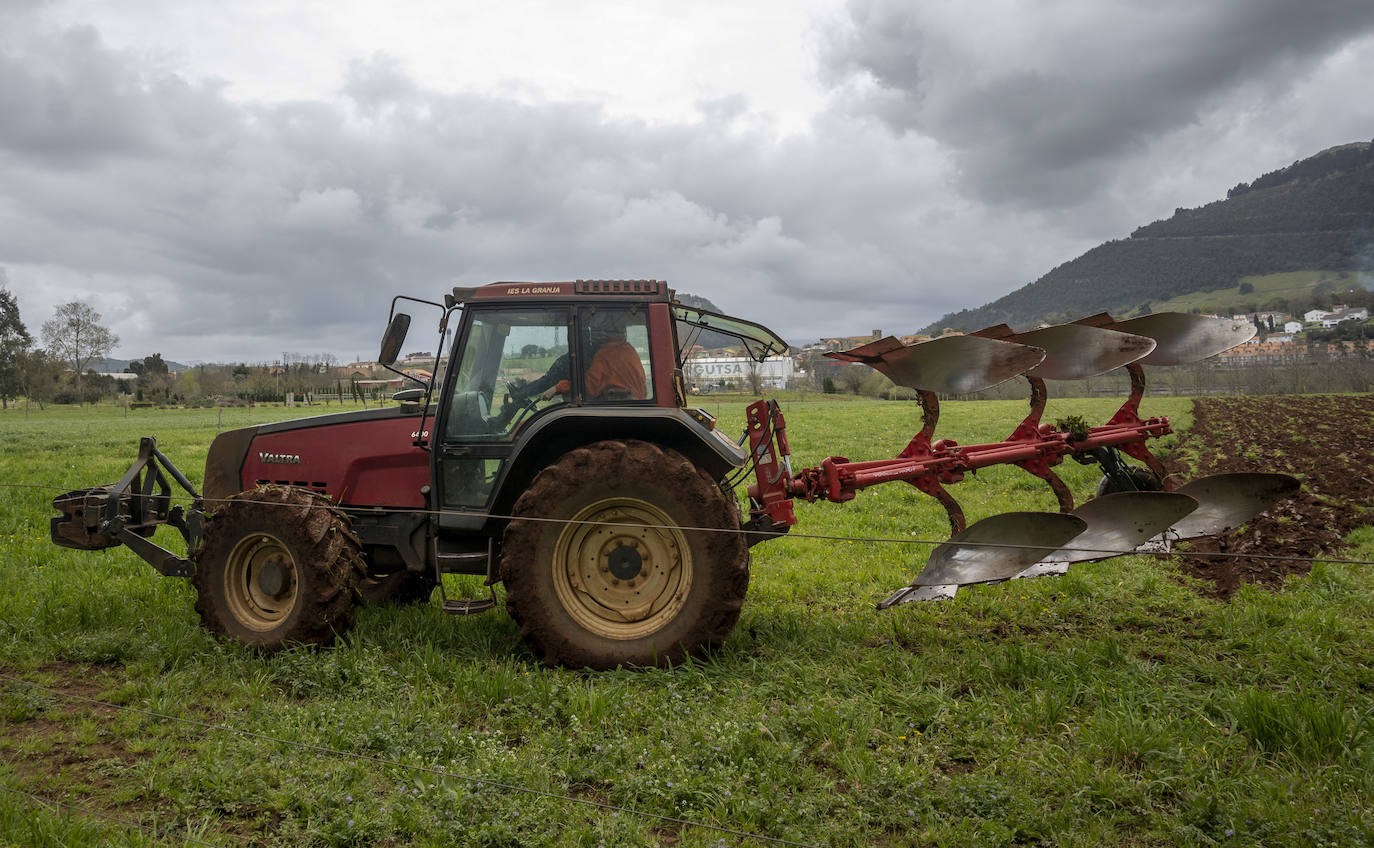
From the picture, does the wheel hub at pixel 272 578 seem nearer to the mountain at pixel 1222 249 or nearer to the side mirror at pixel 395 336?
the side mirror at pixel 395 336

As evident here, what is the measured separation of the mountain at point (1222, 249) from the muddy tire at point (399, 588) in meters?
95.0

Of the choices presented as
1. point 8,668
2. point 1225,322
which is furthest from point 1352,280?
point 8,668

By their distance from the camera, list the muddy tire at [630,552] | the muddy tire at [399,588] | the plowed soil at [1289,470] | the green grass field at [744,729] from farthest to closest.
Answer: the plowed soil at [1289,470] < the muddy tire at [399,588] < the muddy tire at [630,552] < the green grass field at [744,729]

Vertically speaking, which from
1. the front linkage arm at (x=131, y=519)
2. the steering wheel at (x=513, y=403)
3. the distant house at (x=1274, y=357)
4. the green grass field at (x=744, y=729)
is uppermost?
the distant house at (x=1274, y=357)

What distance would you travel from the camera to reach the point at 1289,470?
39.6ft

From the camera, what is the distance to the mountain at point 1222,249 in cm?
10181

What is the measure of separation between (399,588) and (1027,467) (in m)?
4.62

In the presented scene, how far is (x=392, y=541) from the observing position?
5.23m

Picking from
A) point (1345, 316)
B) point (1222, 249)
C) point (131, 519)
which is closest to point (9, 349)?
point (131, 519)

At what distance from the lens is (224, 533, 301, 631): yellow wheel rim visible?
195 inches

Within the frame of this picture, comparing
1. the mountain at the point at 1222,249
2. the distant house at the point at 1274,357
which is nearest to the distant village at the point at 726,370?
the distant house at the point at 1274,357

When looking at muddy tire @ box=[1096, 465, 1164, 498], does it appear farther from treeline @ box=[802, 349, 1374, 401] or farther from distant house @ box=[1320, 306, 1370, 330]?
distant house @ box=[1320, 306, 1370, 330]

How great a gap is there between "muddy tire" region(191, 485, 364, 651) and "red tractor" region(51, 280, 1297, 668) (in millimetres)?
13

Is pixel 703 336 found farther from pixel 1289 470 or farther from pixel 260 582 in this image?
pixel 1289 470
